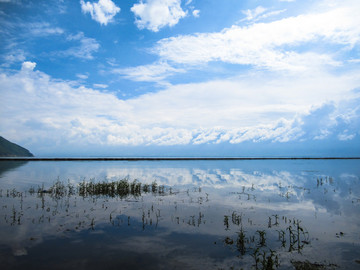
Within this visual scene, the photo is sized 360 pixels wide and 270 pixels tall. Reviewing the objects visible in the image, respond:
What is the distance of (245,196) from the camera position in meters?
27.6

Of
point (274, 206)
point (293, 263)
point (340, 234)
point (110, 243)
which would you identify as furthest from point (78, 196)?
point (340, 234)

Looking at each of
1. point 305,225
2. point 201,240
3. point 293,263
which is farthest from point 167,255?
point 305,225

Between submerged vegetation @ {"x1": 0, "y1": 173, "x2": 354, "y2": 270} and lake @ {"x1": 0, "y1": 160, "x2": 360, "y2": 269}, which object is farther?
submerged vegetation @ {"x1": 0, "y1": 173, "x2": 354, "y2": 270}

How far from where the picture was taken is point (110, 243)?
41.8 ft

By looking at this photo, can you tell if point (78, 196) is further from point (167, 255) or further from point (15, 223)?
point (167, 255)

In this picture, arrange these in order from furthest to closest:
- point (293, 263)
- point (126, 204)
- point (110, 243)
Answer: point (126, 204) < point (110, 243) < point (293, 263)

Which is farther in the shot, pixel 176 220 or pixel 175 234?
pixel 176 220

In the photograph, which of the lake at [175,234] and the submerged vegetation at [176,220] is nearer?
the lake at [175,234]

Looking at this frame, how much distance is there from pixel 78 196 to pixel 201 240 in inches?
691

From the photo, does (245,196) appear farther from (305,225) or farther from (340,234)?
(340,234)

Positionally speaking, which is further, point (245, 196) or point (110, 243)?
point (245, 196)

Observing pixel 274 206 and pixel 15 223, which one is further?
pixel 274 206

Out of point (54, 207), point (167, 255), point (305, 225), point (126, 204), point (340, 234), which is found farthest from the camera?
point (126, 204)

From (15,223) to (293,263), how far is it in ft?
54.9
